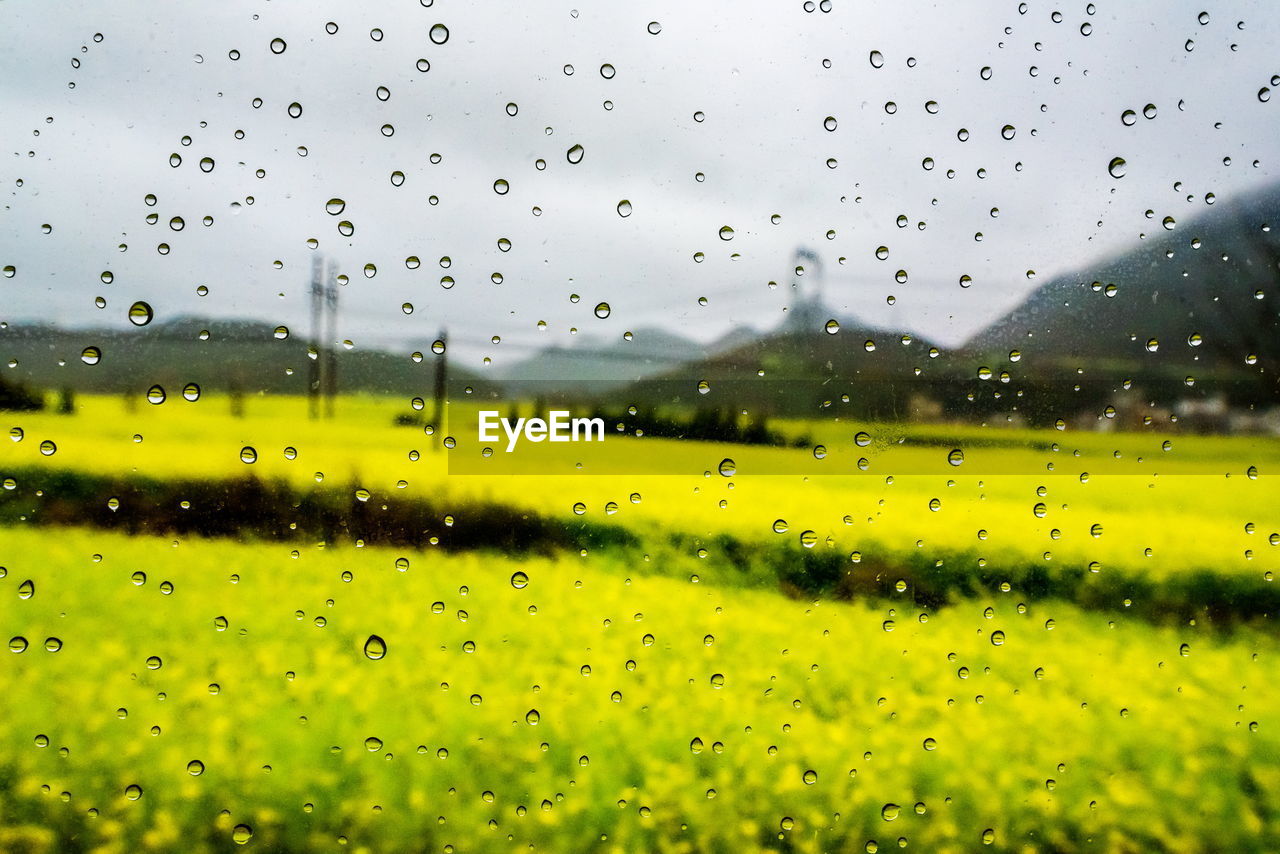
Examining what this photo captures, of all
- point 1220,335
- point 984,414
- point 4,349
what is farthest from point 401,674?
point 1220,335

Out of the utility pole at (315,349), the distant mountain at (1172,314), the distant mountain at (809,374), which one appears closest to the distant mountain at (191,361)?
the utility pole at (315,349)

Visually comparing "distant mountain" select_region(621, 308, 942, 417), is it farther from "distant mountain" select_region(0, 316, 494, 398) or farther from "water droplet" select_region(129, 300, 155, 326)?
"water droplet" select_region(129, 300, 155, 326)

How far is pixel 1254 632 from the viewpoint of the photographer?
5.48ft

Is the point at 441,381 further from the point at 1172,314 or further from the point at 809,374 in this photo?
the point at 1172,314

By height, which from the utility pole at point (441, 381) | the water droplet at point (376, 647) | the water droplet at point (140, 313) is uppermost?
the water droplet at point (140, 313)

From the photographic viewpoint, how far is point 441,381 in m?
1.42

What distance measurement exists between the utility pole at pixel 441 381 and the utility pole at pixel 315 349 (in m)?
0.24

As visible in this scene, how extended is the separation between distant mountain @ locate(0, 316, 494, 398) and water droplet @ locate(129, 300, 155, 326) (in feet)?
0.06

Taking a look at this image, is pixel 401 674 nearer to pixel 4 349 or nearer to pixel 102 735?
pixel 102 735

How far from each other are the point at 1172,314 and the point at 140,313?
212 cm

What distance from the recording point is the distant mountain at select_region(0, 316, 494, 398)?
1.37 meters

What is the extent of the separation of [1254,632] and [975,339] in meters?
1.02

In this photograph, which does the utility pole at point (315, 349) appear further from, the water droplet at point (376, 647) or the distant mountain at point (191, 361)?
the water droplet at point (376, 647)

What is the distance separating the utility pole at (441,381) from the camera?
1.39 m
